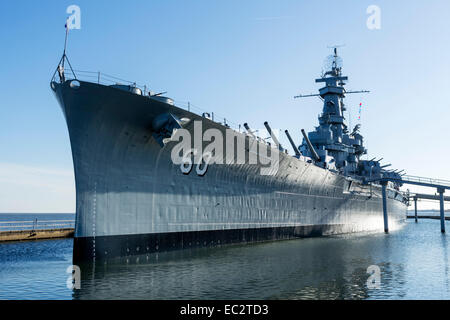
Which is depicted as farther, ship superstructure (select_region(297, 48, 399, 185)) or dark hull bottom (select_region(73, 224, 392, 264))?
ship superstructure (select_region(297, 48, 399, 185))

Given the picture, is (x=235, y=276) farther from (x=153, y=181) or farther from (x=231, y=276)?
(x=153, y=181)

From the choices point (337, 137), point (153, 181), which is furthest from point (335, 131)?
point (153, 181)

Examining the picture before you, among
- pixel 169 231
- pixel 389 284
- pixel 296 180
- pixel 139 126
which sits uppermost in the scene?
pixel 139 126

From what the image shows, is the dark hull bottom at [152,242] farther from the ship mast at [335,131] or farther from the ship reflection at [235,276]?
the ship mast at [335,131]

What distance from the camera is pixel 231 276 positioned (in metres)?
12.8

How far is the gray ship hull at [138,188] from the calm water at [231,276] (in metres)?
0.93

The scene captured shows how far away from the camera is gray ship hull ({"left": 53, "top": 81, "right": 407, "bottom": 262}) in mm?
14195

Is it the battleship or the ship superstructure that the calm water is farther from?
the ship superstructure

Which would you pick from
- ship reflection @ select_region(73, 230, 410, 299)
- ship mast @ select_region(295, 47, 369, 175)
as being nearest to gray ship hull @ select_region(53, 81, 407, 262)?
ship reflection @ select_region(73, 230, 410, 299)

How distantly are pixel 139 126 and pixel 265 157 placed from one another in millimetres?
8886

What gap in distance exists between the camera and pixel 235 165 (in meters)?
19.8

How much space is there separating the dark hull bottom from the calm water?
0.42 m

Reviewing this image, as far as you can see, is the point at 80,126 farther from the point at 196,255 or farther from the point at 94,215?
the point at 196,255
